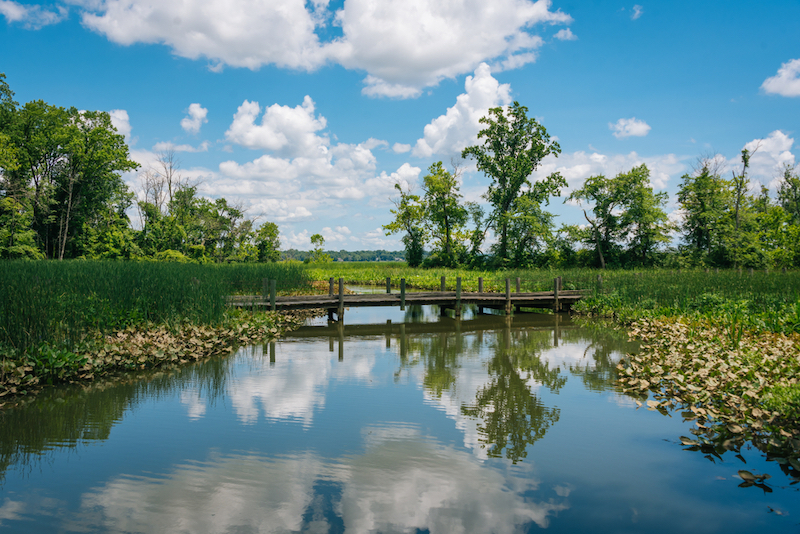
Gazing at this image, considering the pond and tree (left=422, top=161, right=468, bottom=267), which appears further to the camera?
tree (left=422, top=161, right=468, bottom=267)

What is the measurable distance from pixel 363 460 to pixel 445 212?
39.5 meters

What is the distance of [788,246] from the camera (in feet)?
108

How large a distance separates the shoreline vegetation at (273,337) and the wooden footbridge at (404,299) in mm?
1173

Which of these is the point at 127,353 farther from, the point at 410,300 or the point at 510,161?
the point at 510,161

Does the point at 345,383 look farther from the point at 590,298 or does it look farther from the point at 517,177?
the point at 517,177

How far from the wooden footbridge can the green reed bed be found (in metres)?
2.00

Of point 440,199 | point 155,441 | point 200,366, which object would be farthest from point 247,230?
point 155,441

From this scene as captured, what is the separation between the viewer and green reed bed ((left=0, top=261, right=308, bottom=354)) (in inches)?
301

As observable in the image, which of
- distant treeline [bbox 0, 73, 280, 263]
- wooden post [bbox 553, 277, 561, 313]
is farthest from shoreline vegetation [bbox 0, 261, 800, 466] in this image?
distant treeline [bbox 0, 73, 280, 263]

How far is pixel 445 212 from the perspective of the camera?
143 ft

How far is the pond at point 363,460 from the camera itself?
3953 mm

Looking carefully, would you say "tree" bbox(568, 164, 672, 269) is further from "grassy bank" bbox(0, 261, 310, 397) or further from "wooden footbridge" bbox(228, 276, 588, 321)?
"grassy bank" bbox(0, 261, 310, 397)

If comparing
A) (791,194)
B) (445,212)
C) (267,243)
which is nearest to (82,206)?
(267,243)

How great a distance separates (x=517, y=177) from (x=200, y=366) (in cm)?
3354
